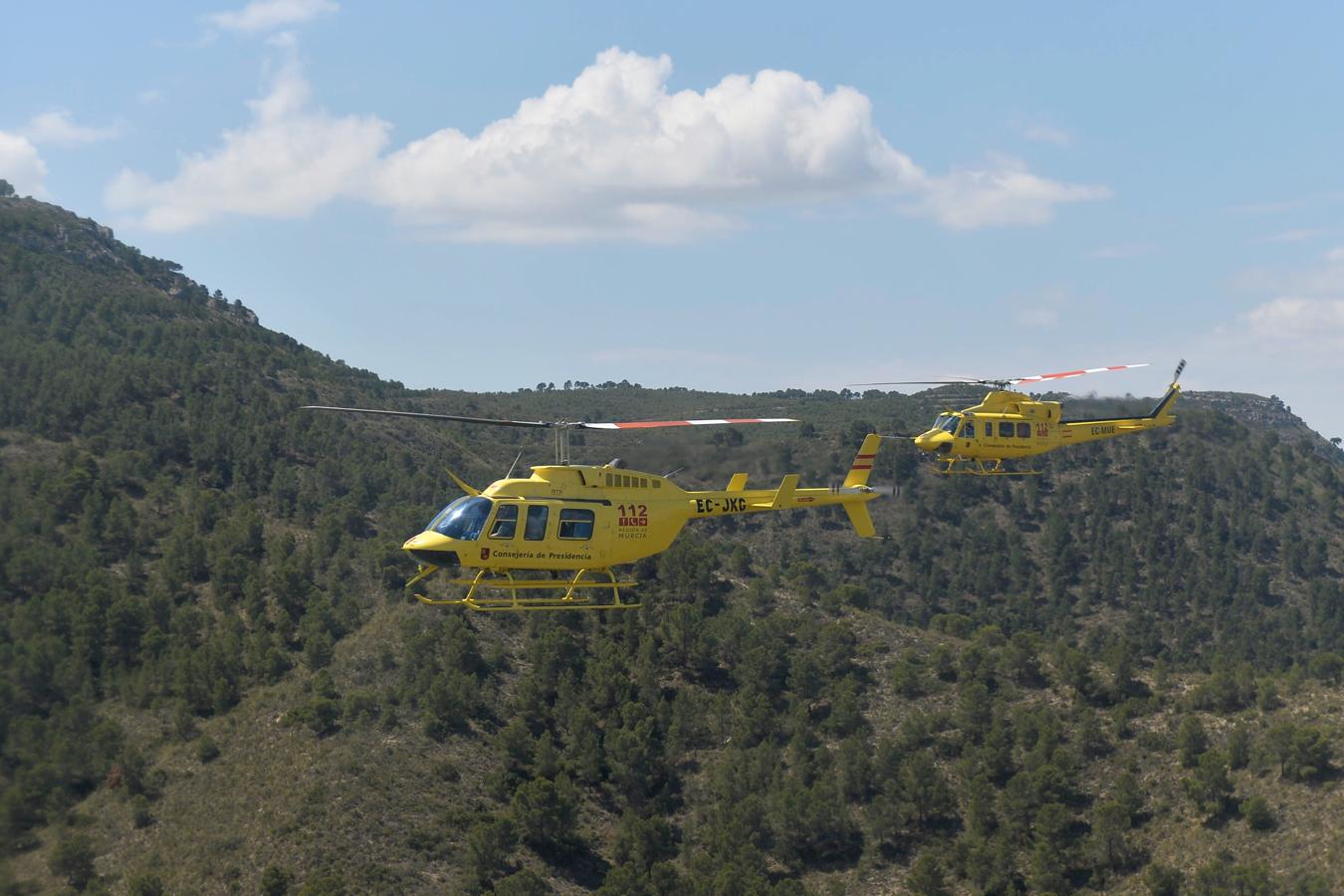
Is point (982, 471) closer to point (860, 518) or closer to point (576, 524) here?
point (860, 518)

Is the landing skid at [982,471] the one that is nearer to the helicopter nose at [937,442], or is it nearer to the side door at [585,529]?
the helicopter nose at [937,442]

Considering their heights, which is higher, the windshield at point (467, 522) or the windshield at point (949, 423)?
the windshield at point (949, 423)

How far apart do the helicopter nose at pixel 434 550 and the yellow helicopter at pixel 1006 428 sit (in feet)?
97.0

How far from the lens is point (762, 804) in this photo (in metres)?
97.1

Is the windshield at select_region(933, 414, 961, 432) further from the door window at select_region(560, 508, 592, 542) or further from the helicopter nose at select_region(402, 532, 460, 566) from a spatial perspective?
the helicopter nose at select_region(402, 532, 460, 566)

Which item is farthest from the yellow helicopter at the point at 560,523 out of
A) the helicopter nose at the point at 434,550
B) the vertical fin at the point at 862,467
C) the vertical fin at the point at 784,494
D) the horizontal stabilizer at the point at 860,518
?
the vertical fin at the point at 862,467

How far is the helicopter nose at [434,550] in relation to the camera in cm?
Result: 4719

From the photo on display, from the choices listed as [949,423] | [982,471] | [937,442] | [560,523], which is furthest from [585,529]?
[982,471]

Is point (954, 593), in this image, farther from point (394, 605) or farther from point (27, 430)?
point (27, 430)

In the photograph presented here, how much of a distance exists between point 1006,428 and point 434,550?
3516 cm

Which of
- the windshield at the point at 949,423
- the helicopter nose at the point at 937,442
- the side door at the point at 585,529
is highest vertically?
the windshield at the point at 949,423

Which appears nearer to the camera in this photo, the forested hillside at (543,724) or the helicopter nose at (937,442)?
the helicopter nose at (937,442)

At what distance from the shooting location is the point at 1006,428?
239 ft

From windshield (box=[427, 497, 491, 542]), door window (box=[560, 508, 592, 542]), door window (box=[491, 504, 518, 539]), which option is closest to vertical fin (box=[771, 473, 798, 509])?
door window (box=[560, 508, 592, 542])
